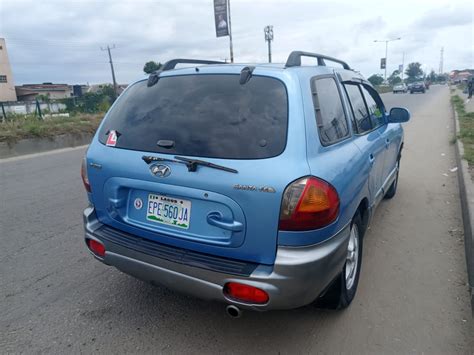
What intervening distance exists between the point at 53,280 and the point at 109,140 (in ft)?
4.64

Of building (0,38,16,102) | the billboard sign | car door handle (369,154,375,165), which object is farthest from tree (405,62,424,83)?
car door handle (369,154,375,165)

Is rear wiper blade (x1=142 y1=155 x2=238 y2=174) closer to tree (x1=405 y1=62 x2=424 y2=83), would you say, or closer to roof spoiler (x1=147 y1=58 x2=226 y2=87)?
roof spoiler (x1=147 y1=58 x2=226 y2=87)

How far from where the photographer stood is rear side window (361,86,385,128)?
377 cm

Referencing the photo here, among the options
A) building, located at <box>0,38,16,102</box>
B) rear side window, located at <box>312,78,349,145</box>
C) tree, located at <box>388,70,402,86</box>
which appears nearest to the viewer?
rear side window, located at <box>312,78,349,145</box>

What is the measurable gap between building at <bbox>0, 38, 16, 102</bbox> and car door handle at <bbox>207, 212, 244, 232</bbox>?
2838 inches

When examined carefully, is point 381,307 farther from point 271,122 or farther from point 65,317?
point 65,317

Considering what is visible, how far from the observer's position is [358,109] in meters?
3.31

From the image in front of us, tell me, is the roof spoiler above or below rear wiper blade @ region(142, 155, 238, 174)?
above

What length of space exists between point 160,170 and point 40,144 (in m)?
9.77

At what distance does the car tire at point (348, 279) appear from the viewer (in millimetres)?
2592

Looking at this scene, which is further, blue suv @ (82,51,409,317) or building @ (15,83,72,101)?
building @ (15,83,72,101)

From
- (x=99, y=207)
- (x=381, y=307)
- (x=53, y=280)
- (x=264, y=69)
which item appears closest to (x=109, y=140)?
(x=99, y=207)

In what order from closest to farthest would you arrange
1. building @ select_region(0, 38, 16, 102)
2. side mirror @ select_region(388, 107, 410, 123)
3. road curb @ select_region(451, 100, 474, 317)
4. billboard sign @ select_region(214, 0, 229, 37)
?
road curb @ select_region(451, 100, 474, 317) → side mirror @ select_region(388, 107, 410, 123) → billboard sign @ select_region(214, 0, 229, 37) → building @ select_region(0, 38, 16, 102)

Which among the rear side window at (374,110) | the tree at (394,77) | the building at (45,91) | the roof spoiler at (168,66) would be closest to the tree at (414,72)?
the tree at (394,77)
